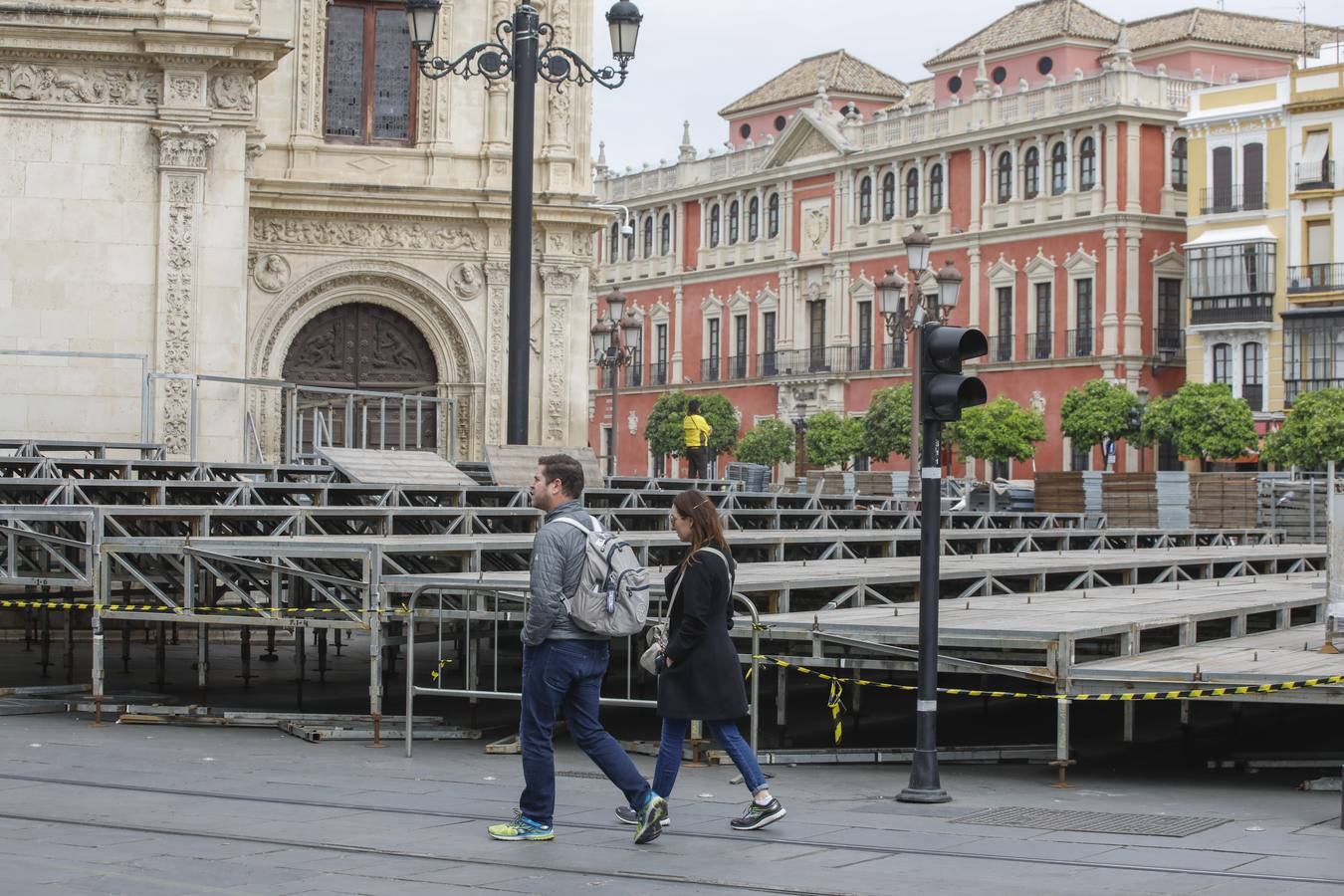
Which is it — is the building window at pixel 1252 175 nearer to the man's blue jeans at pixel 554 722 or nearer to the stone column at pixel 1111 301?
the stone column at pixel 1111 301

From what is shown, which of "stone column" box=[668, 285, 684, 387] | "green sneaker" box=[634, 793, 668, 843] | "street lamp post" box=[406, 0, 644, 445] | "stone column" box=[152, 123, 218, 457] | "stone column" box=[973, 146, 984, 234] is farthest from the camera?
"stone column" box=[668, 285, 684, 387]

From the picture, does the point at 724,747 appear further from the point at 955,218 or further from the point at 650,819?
the point at 955,218

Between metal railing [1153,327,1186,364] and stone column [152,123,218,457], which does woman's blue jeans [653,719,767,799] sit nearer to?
stone column [152,123,218,457]

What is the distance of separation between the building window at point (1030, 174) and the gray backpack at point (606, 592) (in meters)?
61.7

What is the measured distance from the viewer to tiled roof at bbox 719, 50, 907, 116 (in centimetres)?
8275

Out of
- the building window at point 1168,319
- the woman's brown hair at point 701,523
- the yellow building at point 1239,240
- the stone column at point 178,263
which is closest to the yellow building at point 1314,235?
the yellow building at point 1239,240

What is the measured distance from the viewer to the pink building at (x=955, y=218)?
6638 cm

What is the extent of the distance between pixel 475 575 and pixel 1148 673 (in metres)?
4.87

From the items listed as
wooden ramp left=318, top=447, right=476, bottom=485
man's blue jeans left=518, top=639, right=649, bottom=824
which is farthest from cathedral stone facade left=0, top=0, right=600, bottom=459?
man's blue jeans left=518, top=639, right=649, bottom=824

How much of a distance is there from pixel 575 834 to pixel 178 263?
16.2 meters

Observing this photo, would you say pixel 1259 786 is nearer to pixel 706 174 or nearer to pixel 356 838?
pixel 356 838

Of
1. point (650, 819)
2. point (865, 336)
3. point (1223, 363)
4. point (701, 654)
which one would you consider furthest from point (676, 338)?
point (650, 819)

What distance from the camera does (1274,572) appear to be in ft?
79.8

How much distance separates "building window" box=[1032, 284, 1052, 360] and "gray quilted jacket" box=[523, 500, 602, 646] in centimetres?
6020
